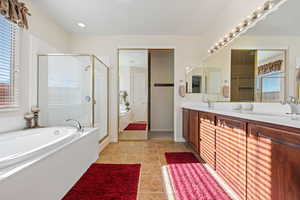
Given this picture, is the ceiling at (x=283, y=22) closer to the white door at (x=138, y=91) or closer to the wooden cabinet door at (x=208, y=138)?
the wooden cabinet door at (x=208, y=138)

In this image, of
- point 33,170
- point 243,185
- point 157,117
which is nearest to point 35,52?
point 33,170

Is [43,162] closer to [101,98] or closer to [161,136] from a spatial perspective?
[101,98]

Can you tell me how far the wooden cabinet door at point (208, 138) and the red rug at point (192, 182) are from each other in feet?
0.58

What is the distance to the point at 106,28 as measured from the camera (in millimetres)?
3426

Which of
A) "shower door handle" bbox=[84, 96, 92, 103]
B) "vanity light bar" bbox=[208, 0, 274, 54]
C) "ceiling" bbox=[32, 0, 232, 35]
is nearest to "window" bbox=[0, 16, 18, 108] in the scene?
"ceiling" bbox=[32, 0, 232, 35]

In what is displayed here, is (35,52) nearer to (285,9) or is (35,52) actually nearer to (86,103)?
(86,103)

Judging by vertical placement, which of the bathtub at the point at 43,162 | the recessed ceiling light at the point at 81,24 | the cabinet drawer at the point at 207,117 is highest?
the recessed ceiling light at the point at 81,24

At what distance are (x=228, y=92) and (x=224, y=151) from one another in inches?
52.1

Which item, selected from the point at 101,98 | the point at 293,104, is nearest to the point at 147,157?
the point at 101,98

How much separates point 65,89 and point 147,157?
1.77 metres

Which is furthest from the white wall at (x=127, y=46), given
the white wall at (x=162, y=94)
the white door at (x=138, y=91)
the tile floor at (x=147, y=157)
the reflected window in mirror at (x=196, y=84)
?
the white wall at (x=162, y=94)

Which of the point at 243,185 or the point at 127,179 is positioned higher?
the point at 243,185

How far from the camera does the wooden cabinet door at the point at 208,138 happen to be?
1960mm

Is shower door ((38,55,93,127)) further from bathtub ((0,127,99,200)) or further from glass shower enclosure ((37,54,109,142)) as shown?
bathtub ((0,127,99,200))
